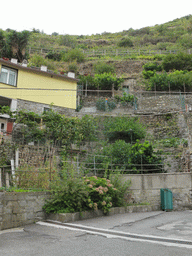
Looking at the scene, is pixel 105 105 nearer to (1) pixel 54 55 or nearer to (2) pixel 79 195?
(2) pixel 79 195

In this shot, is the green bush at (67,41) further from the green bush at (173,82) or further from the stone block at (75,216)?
the stone block at (75,216)

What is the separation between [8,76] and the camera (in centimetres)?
1761

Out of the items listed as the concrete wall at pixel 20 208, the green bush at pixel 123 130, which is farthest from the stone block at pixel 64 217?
the green bush at pixel 123 130

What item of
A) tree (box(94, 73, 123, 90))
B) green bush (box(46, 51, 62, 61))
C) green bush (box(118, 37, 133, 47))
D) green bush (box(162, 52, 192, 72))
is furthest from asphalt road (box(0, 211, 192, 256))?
green bush (box(118, 37, 133, 47))

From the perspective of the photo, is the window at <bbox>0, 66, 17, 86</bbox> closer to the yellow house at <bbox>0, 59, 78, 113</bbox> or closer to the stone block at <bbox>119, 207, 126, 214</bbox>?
the yellow house at <bbox>0, 59, 78, 113</bbox>

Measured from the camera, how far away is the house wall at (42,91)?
17.6 meters

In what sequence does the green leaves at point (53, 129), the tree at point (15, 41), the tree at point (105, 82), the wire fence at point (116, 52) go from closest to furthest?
the green leaves at point (53, 129), the tree at point (105, 82), the tree at point (15, 41), the wire fence at point (116, 52)

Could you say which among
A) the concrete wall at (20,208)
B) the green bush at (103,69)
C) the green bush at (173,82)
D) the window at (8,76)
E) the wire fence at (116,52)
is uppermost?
the wire fence at (116,52)

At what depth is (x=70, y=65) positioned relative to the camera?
29.9m

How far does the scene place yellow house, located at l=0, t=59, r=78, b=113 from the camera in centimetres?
1734

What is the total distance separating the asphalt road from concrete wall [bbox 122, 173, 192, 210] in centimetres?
385

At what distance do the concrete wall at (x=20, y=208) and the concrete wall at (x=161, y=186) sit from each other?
4637 millimetres

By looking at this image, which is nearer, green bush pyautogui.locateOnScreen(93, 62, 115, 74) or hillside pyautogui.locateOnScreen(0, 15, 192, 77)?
green bush pyautogui.locateOnScreen(93, 62, 115, 74)

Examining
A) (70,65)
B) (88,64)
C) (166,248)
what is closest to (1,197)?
(166,248)
